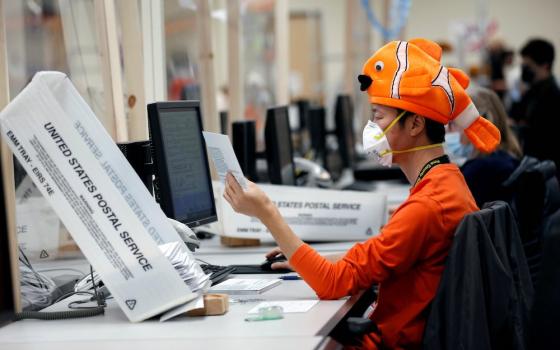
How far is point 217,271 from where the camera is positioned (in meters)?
2.38

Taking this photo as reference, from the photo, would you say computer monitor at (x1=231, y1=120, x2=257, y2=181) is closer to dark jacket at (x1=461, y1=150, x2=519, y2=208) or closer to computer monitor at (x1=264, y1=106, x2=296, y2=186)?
computer monitor at (x1=264, y1=106, x2=296, y2=186)

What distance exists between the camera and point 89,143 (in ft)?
6.02

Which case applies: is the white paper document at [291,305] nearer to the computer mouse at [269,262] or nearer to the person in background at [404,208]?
the person in background at [404,208]

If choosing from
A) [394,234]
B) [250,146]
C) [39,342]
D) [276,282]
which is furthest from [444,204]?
[250,146]

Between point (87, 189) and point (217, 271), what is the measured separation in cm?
65

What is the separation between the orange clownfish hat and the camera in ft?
6.66

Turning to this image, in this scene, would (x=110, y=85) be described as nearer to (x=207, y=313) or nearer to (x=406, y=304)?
(x=207, y=313)

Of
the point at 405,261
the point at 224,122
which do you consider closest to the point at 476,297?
the point at 405,261

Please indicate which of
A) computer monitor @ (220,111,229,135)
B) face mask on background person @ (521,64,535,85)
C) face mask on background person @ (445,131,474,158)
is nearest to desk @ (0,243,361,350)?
face mask on background person @ (445,131,474,158)

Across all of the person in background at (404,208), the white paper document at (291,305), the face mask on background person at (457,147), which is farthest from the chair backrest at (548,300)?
the face mask on background person at (457,147)

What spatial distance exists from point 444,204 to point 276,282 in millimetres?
547

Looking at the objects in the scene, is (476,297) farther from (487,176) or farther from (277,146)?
(487,176)

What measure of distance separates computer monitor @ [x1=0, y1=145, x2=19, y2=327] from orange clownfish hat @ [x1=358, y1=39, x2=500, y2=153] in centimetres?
88

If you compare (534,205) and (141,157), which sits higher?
(141,157)
